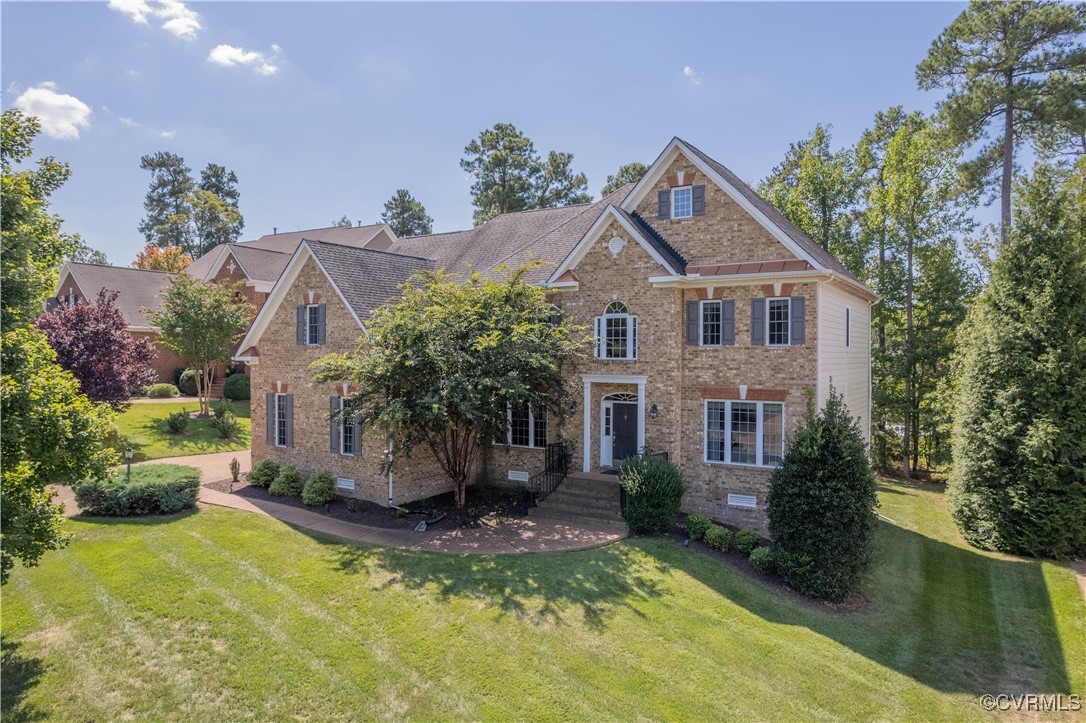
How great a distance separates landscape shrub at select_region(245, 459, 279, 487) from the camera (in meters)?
18.2

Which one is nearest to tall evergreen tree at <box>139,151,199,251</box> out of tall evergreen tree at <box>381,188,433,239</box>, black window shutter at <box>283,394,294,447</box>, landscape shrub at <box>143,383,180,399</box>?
tall evergreen tree at <box>381,188,433,239</box>

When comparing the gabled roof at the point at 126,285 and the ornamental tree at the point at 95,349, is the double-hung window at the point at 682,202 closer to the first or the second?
the ornamental tree at the point at 95,349

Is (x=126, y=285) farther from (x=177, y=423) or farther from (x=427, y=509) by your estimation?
(x=427, y=509)

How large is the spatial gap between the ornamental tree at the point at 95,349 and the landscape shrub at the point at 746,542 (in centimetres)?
2304

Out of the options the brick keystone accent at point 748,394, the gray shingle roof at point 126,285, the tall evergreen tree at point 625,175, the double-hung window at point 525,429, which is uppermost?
the tall evergreen tree at point 625,175

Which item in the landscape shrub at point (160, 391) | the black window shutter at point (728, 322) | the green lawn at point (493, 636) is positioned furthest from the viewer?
the landscape shrub at point (160, 391)

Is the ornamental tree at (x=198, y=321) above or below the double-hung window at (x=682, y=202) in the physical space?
below

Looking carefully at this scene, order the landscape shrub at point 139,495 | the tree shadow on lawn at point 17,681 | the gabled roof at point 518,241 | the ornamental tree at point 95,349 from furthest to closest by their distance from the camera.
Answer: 1. the ornamental tree at point 95,349
2. the gabled roof at point 518,241
3. the landscape shrub at point 139,495
4. the tree shadow on lawn at point 17,681

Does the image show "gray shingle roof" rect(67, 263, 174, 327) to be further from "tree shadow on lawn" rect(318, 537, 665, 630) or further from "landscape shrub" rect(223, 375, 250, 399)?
"tree shadow on lawn" rect(318, 537, 665, 630)

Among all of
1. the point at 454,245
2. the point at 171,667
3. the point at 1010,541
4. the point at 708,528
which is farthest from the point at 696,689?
the point at 454,245

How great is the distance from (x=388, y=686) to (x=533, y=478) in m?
9.99

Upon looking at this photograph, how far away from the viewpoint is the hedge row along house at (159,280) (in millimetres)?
34719

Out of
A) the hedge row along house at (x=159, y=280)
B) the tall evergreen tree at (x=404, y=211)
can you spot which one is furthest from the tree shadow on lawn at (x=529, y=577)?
the tall evergreen tree at (x=404, y=211)
